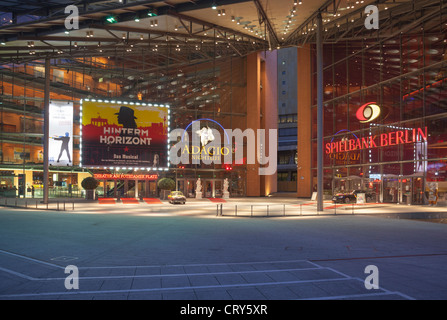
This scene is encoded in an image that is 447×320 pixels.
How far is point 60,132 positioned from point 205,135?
1819 cm

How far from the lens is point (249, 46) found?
4166 centimetres

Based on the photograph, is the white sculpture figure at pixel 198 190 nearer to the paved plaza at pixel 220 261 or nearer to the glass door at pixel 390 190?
the glass door at pixel 390 190

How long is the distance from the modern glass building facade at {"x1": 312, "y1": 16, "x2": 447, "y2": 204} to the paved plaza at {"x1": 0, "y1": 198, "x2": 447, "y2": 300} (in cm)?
1569

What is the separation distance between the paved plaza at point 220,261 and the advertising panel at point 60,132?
19.5 metres

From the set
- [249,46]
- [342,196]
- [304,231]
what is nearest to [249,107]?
[249,46]

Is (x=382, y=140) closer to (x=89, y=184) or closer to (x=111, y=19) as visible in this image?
(x=111, y=19)

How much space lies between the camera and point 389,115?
34.6 m

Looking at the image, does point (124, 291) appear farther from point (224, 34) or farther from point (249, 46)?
point (249, 46)

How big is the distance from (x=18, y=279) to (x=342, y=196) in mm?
32365

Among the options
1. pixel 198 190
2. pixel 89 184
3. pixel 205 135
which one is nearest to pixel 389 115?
pixel 205 135

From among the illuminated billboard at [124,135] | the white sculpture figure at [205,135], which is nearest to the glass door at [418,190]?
the white sculpture figure at [205,135]

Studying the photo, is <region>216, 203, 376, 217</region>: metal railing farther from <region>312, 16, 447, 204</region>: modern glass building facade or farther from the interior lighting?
the interior lighting

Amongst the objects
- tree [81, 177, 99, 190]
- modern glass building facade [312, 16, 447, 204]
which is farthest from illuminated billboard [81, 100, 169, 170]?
modern glass building facade [312, 16, 447, 204]

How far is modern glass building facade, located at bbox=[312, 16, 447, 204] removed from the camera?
29969mm
